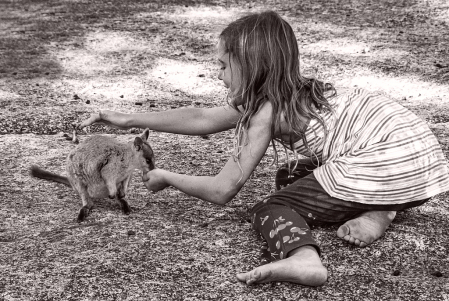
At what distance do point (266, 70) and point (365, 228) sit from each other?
84 centimetres

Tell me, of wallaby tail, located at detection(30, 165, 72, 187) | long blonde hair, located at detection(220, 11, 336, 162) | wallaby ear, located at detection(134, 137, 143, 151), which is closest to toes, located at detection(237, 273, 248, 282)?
long blonde hair, located at detection(220, 11, 336, 162)

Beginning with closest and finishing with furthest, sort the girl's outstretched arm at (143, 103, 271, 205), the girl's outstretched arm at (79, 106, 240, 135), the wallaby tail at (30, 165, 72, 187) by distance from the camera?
the girl's outstretched arm at (143, 103, 271, 205), the girl's outstretched arm at (79, 106, 240, 135), the wallaby tail at (30, 165, 72, 187)

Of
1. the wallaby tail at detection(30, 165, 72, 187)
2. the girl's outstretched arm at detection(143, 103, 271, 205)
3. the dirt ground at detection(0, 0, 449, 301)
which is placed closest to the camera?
the dirt ground at detection(0, 0, 449, 301)

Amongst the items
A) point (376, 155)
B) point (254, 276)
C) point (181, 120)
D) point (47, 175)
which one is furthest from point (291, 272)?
point (47, 175)

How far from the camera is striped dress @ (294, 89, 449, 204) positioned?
9.89 ft

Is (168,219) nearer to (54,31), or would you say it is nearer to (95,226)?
(95,226)

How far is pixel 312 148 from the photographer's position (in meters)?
3.17

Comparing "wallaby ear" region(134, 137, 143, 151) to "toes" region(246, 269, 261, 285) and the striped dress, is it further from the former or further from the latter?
"toes" region(246, 269, 261, 285)

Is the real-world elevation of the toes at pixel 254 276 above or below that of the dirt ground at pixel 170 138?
above

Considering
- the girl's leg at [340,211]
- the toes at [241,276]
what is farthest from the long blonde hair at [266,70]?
the toes at [241,276]

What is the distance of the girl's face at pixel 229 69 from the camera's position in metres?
3.05

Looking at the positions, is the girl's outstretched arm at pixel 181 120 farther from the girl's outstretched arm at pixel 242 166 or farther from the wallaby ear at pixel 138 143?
the girl's outstretched arm at pixel 242 166

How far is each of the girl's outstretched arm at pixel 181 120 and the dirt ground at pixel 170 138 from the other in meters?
0.40

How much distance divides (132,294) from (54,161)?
177 centimetres
